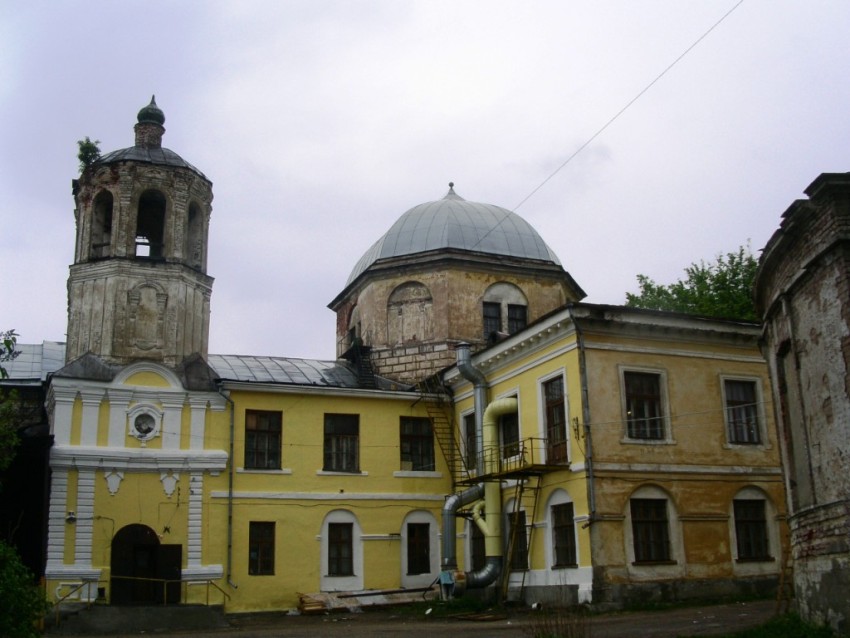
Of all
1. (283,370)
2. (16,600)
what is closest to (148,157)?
(283,370)

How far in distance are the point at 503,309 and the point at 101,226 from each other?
39.8ft

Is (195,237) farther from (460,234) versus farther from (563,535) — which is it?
(563,535)

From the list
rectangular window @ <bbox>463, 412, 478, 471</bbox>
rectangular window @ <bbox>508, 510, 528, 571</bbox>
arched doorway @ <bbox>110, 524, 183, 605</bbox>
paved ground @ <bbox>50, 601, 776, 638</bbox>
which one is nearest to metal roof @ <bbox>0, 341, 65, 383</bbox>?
arched doorway @ <bbox>110, 524, 183, 605</bbox>

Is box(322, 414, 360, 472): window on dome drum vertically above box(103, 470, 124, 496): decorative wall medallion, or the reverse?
box(322, 414, 360, 472): window on dome drum

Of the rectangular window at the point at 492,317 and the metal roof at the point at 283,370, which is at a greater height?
the rectangular window at the point at 492,317

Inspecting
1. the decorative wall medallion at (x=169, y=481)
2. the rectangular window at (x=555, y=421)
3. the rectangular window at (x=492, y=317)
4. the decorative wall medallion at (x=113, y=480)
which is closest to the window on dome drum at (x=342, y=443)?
the decorative wall medallion at (x=169, y=481)

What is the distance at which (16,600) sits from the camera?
9.47 metres

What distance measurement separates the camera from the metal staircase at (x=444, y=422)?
26.0 m

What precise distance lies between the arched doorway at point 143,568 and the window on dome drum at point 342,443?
4.62 m

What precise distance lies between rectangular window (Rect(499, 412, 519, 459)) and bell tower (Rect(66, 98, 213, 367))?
27.6 feet

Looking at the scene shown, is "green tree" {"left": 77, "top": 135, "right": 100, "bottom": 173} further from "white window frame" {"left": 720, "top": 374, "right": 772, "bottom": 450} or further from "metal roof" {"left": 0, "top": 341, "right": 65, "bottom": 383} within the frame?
"white window frame" {"left": 720, "top": 374, "right": 772, "bottom": 450}

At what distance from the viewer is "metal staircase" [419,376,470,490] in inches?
1023

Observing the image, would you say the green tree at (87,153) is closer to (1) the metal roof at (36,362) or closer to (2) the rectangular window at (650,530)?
(1) the metal roof at (36,362)

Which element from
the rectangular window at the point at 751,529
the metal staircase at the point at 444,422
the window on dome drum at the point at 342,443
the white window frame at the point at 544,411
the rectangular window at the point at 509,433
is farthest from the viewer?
the metal staircase at the point at 444,422
